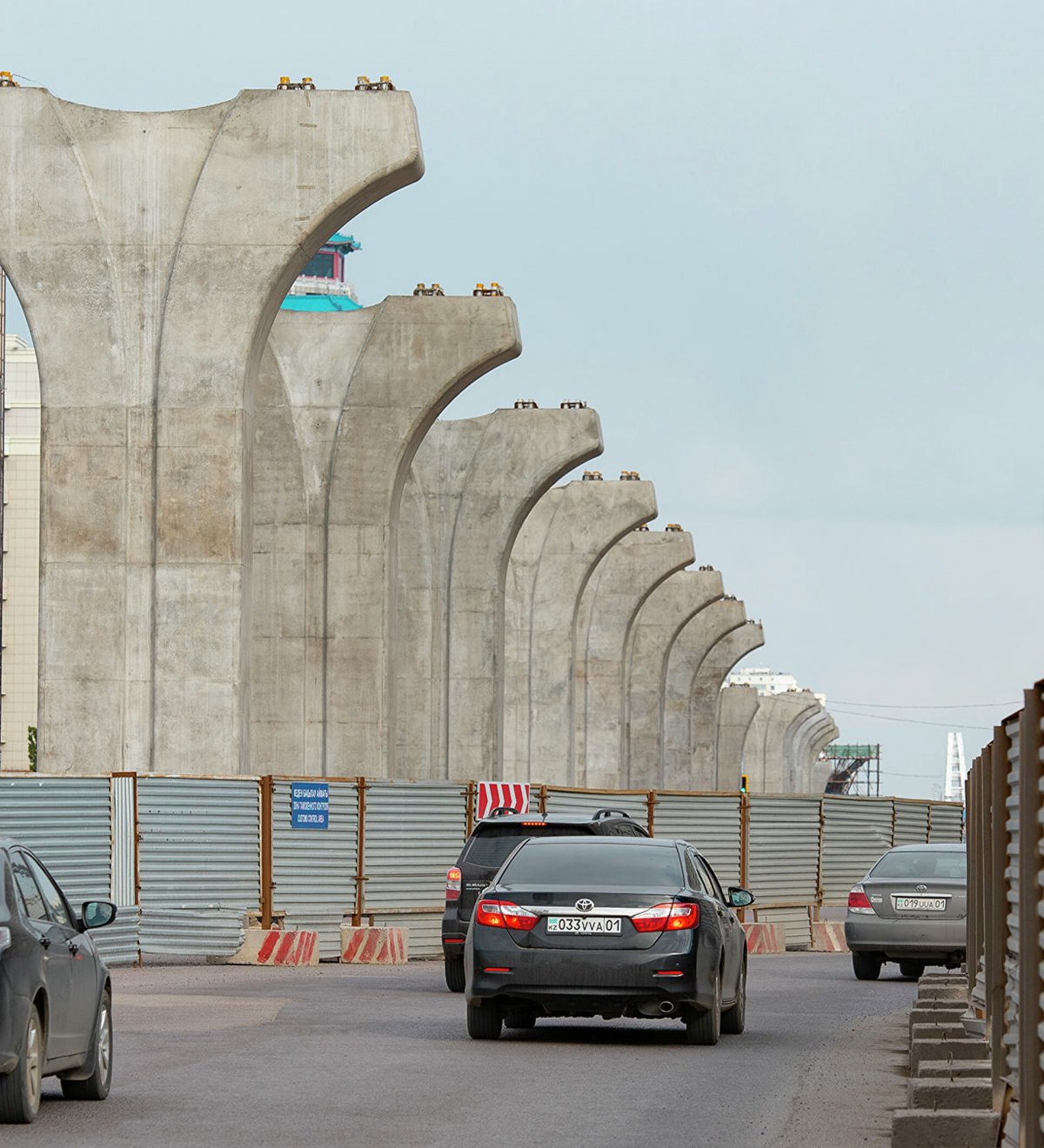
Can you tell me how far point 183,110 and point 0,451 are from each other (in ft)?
178

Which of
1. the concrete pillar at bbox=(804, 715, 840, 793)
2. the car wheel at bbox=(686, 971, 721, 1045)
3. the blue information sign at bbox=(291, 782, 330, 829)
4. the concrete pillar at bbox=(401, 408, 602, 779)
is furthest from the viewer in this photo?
the concrete pillar at bbox=(804, 715, 840, 793)

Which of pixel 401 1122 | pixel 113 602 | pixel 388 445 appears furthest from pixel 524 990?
pixel 388 445

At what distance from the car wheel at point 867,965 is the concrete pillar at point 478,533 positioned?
70.0 ft

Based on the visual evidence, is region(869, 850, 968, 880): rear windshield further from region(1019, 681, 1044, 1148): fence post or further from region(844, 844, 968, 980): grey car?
region(1019, 681, 1044, 1148): fence post

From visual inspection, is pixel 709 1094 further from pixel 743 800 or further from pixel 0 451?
pixel 0 451

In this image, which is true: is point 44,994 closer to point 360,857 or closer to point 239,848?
point 239,848

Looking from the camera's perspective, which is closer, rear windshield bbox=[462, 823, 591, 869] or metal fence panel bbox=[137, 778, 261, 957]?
rear windshield bbox=[462, 823, 591, 869]

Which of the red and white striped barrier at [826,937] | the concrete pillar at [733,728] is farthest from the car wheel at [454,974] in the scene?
the concrete pillar at [733,728]

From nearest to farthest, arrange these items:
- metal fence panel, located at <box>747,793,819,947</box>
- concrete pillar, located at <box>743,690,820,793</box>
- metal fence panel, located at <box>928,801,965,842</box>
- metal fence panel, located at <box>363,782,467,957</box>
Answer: metal fence panel, located at <box>363,782,467,957</box> → metal fence panel, located at <box>747,793,819,947</box> → metal fence panel, located at <box>928,801,965,842</box> → concrete pillar, located at <box>743,690,820,793</box>

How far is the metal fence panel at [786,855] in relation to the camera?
33.9 m

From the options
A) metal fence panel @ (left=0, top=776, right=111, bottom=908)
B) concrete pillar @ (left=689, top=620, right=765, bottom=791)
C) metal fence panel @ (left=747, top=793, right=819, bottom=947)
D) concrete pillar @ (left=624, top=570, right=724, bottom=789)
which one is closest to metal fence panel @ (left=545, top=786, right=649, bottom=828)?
metal fence panel @ (left=747, top=793, right=819, bottom=947)

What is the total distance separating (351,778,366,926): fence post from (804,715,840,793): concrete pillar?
12604cm

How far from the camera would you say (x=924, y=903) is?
78.2 ft

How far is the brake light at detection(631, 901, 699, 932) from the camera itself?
47.6ft
